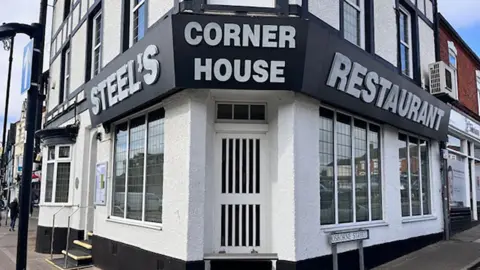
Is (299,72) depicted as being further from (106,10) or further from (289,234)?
(106,10)

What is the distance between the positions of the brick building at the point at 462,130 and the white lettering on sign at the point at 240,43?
24.5 feet

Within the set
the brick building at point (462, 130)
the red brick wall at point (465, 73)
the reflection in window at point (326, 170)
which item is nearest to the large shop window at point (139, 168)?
the reflection in window at point (326, 170)

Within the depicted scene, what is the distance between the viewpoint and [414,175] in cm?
1089

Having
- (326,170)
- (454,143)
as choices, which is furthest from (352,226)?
(454,143)

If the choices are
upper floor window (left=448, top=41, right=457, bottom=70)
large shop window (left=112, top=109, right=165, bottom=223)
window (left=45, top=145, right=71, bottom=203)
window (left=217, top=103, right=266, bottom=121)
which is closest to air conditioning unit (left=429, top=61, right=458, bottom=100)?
upper floor window (left=448, top=41, right=457, bottom=70)

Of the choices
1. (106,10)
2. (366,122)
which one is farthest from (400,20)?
(106,10)

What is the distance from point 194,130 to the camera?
22.5ft

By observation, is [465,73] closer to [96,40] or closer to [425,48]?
[425,48]

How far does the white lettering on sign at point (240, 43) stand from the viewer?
21.1ft

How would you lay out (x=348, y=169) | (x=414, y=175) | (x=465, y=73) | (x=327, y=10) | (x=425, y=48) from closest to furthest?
1. (x=327, y=10)
2. (x=348, y=169)
3. (x=414, y=175)
4. (x=425, y=48)
5. (x=465, y=73)

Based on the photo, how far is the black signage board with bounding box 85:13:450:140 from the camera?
6438 mm

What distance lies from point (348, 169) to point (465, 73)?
985 centimetres

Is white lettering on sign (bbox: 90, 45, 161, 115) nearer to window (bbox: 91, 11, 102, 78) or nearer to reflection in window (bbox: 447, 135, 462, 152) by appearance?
window (bbox: 91, 11, 102, 78)

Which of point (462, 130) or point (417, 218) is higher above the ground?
point (462, 130)
